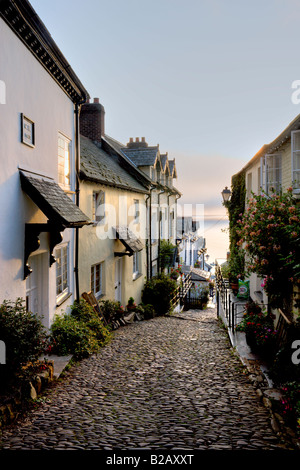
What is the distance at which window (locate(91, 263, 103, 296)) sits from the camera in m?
13.9

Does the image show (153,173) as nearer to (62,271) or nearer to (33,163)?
(62,271)

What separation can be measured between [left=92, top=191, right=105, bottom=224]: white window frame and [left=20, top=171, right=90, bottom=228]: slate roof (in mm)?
4935

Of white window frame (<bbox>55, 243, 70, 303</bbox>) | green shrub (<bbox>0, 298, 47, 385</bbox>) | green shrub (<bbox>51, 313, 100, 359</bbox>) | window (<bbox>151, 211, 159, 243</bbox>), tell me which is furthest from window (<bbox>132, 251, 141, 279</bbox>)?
green shrub (<bbox>0, 298, 47, 385</bbox>)

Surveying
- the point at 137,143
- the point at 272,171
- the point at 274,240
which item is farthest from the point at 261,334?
the point at 137,143

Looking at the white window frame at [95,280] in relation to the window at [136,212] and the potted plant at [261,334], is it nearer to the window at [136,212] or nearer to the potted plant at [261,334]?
the window at [136,212]

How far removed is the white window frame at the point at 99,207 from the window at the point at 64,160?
8.43 ft

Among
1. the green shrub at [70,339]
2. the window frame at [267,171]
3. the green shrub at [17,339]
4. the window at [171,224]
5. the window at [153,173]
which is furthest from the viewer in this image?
the window at [171,224]

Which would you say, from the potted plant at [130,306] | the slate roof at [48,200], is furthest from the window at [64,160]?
the potted plant at [130,306]

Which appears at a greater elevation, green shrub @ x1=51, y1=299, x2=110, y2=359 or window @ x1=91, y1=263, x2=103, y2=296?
window @ x1=91, y1=263, x2=103, y2=296

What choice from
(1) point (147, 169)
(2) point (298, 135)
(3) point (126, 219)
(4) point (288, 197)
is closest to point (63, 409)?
(4) point (288, 197)

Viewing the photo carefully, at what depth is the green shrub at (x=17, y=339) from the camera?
232 inches

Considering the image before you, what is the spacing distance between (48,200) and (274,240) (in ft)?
16.7

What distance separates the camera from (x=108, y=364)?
9047mm
